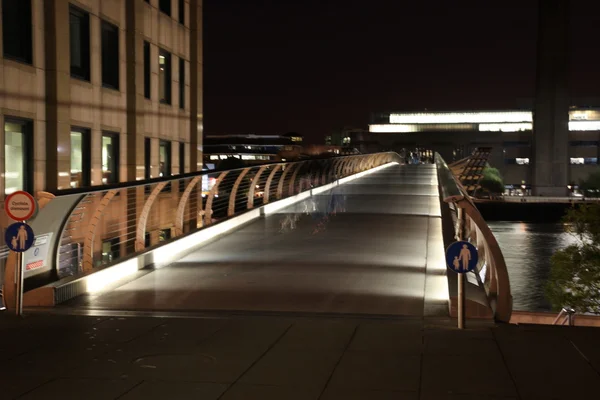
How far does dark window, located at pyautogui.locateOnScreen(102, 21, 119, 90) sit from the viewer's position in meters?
23.2

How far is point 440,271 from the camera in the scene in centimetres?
953

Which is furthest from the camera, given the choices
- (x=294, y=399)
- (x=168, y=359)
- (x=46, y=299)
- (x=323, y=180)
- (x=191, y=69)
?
(x=191, y=69)

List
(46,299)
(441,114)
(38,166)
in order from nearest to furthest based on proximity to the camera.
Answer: (46,299) < (38,166) < (441,114)

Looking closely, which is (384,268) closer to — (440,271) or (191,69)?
(440,271)

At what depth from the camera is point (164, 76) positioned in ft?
95.1

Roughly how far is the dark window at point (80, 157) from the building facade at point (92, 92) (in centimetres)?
3

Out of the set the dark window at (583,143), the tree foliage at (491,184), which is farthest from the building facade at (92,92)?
the dark window at (583,143)

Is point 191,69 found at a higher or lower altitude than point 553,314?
higher

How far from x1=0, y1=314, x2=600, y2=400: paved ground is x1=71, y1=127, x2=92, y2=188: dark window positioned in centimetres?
1440

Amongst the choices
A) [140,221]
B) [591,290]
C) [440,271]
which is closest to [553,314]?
[591,290]

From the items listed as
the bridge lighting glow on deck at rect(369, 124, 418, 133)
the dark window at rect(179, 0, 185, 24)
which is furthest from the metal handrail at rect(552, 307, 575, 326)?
the bridge lighting glow on deck at rect(369, 124, 418, 133)

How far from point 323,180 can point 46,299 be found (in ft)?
72.0

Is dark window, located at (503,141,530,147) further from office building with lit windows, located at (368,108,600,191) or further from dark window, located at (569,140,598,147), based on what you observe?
dark window, located at (569,140,598,147)

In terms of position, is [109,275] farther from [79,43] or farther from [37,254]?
[79,43]
